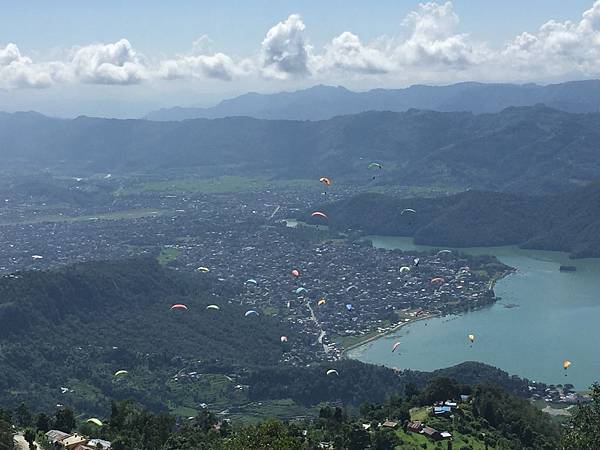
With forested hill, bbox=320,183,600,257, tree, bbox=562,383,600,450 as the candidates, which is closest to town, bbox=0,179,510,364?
forested hill, bbox=320,183,600,257

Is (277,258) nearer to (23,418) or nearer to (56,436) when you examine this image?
(23,418)

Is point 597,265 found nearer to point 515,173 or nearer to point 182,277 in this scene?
point 182,277

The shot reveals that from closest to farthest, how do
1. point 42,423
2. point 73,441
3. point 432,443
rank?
point 73,441
point 42,423
point 432,443

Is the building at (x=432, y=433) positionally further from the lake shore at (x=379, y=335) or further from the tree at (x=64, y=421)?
the lake shore at (x=379, y=335)

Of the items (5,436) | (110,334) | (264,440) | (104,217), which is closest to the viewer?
(264,440)

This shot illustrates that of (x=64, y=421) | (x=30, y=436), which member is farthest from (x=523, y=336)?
(x=30, y=436)

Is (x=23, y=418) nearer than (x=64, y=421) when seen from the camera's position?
No

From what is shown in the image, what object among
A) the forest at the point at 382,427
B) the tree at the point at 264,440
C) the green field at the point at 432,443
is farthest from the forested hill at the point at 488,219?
the tree at the point at 264,440
